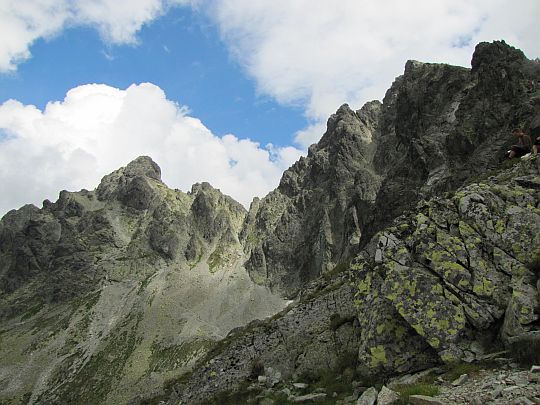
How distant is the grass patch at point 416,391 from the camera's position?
516 inches

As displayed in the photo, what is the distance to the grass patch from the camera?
13.1 meters

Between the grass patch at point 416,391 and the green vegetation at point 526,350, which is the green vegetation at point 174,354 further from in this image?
the green vegetation at point 526,350

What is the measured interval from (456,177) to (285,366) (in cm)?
5808

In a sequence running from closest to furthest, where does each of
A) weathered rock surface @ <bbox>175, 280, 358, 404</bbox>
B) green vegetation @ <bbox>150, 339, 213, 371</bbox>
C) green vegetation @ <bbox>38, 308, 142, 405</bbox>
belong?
weathered rock surface @ <bbox>175, 280, 358, 404</bbox>, green vegetation @ <bbox>38, 308, 142, 405</bbox>, green vegetation @ <bbox>150, 339, 213, 371</bbox>

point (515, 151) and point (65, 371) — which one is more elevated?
point (515, 151)

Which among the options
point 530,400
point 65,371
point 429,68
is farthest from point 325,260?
point 530,400

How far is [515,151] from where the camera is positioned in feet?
94.0

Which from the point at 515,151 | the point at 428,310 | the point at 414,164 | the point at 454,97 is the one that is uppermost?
the point at 454,97

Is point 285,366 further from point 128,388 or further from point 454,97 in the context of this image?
point 128,388

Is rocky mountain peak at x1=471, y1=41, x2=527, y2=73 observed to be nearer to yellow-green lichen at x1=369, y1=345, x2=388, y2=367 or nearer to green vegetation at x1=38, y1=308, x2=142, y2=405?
yellow-green lichen at x1=369, y1=345, x2=388, y2=367

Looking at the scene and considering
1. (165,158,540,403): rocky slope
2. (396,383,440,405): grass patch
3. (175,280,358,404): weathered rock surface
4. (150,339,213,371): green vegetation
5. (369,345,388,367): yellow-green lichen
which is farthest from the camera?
(150,339,213,371): green vegetation

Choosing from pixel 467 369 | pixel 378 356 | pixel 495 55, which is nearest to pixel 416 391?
pixel 467 369

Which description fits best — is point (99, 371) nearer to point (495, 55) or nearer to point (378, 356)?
point (495, 55)

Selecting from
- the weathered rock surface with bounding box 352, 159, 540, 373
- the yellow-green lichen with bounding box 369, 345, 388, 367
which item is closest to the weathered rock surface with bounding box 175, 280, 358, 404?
the weathered rock surface with bounding box 352, 159, 540, 373
